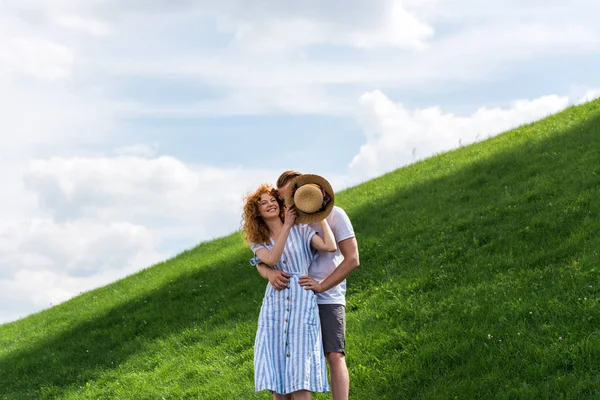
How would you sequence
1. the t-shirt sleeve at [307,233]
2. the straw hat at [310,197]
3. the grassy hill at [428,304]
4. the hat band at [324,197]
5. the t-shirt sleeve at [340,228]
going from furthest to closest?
the grassy hill at [428,304] → the t-shirt sleeve at [340,228] → the t-shirt sleeve at [307,233] → the hat band at [324,197] → the straw hat at [310,197]

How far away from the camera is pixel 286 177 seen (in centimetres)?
665

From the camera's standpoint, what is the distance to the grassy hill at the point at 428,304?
8719mm

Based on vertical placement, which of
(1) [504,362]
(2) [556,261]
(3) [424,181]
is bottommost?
(1) [504,362]

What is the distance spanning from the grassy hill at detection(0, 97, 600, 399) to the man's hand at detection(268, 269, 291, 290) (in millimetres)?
3045

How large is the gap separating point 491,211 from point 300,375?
8551 millimetres

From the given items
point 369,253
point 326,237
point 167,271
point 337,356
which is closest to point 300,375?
point 337,356

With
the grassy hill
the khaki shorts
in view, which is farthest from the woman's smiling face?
the grassy hill

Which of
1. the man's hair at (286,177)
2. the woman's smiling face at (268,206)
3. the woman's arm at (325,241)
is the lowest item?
the woman's arm at (325,241)

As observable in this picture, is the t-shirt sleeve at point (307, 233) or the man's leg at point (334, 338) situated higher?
the t-shirt sleeve at point (307, 233)

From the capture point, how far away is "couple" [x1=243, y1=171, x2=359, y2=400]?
6.36 m

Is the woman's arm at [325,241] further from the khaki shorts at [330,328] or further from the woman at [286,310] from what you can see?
the khaki shorts at [330,328]

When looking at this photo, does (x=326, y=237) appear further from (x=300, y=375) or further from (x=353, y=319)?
(x=353, y=319)

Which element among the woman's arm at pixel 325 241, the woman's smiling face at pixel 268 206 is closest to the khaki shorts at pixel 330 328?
the woman's arm at pixel 325 241

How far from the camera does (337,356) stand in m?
6.65
